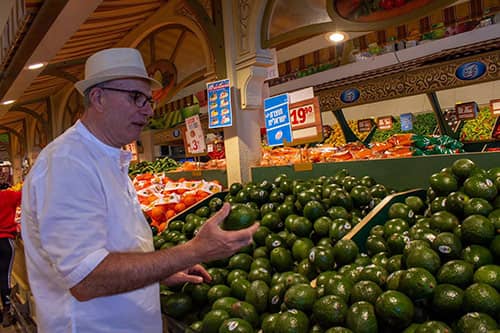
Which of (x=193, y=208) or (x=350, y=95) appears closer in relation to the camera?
(x=193, y=208)

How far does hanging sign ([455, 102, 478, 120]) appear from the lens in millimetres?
6176

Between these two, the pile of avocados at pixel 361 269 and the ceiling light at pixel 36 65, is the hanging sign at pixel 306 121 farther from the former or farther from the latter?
the ceiling light at pixel 36 65

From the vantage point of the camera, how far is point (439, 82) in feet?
20.3

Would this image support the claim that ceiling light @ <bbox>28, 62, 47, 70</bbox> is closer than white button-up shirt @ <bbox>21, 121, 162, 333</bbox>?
No

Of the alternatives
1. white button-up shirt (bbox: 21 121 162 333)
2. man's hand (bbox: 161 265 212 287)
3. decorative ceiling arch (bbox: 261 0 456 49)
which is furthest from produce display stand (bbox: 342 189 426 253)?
decorative ceiling arch (bbox: 261 0 456 49)

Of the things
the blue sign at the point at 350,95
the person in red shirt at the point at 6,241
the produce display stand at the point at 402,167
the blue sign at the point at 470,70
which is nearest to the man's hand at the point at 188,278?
the produce display stand at the point at 402,167

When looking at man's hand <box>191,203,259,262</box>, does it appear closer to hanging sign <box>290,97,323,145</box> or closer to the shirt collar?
the shirt collar

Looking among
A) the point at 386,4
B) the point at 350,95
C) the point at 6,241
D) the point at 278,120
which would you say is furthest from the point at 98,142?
the point at 350,95

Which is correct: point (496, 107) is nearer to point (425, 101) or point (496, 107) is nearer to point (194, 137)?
point (425, 101)

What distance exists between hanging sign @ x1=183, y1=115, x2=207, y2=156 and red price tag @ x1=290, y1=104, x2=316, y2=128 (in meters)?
1.36

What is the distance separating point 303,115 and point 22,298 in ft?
13.5

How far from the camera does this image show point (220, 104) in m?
4.42

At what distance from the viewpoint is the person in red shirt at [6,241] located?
473 centimetres

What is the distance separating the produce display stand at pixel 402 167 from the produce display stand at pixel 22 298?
3.16 m
